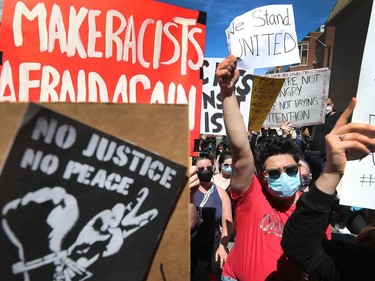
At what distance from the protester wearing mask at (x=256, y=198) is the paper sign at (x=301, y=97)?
317 centimetres

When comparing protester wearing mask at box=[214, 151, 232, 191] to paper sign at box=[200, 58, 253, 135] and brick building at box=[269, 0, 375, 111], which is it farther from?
brick building at box=[269, 0, 375, 111]

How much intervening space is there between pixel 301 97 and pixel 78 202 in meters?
4.60

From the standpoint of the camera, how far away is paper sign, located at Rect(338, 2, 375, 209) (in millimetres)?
1364

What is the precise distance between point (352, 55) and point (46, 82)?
71.2ft

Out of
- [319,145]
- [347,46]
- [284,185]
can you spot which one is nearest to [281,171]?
[284,185]

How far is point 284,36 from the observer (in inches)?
144

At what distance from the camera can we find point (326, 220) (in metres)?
1.30

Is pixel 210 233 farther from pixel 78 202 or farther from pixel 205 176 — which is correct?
pixel 78 202

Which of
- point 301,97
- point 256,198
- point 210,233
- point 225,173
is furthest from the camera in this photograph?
point 301,97

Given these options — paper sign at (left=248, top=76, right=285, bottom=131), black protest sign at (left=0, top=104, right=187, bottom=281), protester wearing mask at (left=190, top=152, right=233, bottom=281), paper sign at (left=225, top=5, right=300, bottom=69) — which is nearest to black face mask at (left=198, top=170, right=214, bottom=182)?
protester wearing mask at (left=190, top=152, right=233, bottom=281)

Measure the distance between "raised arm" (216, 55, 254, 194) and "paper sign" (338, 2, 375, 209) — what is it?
551 mm

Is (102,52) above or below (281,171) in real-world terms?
above

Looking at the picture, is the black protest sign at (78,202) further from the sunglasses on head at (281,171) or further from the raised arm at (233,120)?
the sunglasses on head at (281,171)

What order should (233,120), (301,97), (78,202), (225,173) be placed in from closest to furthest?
(78,202), (233,120), (225,173), (301,97)
